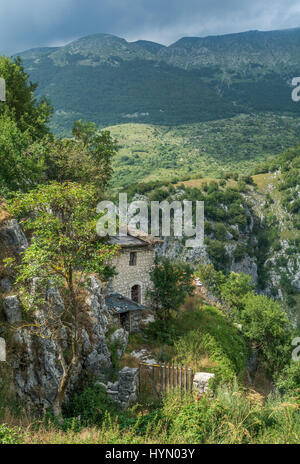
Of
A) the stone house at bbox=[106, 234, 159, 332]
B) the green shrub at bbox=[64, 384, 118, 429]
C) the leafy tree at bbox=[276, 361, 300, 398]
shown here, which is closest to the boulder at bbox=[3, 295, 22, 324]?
the green shrub at bbox=[64, 384, 118, 429]

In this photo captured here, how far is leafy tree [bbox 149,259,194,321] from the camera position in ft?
77.3

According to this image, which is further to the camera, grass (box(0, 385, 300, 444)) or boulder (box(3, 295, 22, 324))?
boulder (box(3, 295, 22, 324))

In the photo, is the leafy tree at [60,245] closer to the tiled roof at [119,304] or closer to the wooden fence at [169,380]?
the wooden fence at [169,380]

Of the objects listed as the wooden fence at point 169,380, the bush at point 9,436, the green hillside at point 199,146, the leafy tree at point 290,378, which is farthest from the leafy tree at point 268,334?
the green hillside at point 199,146

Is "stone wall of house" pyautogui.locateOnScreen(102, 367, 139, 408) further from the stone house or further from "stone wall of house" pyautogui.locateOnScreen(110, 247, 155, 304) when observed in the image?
"stone wall of house" pyautogui.locateOnScreen(110, 247, 155, 304)

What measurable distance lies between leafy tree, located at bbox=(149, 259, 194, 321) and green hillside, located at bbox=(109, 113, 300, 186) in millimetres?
86865

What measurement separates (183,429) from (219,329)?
15.0 meters

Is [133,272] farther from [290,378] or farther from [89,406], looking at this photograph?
[290,378]

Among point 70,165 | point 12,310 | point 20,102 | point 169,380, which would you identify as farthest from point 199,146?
point 12,310

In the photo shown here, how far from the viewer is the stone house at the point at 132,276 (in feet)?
71.0

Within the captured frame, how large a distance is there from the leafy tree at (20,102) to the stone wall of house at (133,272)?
1022 centimetres

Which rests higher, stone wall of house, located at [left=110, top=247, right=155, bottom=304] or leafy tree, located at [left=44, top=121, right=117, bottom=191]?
leafy tree, located at [left=44, top=121, right=117, bottom=191]
